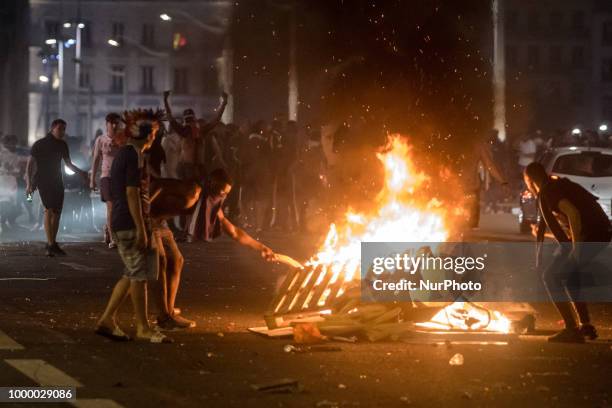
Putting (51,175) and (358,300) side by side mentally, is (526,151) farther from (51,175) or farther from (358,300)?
(358,300)

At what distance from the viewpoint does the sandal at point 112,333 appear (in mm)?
10094

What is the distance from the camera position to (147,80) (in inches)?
3819

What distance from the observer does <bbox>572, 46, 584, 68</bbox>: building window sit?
362ft

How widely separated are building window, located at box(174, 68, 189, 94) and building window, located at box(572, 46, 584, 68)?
109ft

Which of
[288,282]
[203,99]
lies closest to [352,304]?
[288,282]

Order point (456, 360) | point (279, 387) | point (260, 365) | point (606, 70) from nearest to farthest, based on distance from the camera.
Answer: point (279, 387)
point (260, 365)
point (456, 360)
point (606, 70)

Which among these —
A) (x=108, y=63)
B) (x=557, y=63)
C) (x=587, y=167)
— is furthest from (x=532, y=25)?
(x=587, y=167)

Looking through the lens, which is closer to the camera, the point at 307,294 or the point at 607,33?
the point at 307,294

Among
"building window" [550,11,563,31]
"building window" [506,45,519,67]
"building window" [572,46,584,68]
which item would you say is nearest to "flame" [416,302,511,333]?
"building window" [506,45,519,67]

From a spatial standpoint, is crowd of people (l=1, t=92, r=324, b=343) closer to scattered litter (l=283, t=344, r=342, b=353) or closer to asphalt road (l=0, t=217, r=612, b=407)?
asphalt road (l=0, t=217, r=612, b=407)

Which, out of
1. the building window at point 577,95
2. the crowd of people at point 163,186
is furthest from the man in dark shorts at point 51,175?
the building window at point 577,95

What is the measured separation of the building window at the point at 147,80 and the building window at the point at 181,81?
6.02ft

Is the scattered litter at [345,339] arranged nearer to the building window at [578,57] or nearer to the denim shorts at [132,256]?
the denim shorts at [132,256]

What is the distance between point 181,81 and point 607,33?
37.8 metres
